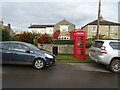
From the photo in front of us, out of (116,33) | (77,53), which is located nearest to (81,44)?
(77,53)

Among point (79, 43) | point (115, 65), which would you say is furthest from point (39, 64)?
point (79, 43)

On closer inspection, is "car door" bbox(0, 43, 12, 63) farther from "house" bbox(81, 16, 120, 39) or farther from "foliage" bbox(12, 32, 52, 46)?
"house" bbox(81, 16, 120, 39)

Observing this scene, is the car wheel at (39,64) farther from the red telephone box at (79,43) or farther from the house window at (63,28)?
the house window at (63,28)

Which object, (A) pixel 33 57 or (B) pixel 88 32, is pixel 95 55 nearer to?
(A) pixel 33 57

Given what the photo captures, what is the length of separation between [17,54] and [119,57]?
222 inches

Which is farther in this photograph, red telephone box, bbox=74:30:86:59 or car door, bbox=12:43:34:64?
red telephone box, bbox=74:30:86:59

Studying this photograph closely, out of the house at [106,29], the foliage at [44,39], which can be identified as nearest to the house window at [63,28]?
the house at [106,29]

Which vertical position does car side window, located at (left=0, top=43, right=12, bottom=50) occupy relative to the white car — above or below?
above

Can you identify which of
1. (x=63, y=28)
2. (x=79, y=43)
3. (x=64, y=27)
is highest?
(x=64, y=27)

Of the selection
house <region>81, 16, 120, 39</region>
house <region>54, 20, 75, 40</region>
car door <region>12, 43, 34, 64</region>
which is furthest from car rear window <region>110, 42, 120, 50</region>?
house <region>54, 20, 75, 40</region>

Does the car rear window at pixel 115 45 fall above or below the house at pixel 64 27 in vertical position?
below

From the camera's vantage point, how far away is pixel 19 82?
350 cm

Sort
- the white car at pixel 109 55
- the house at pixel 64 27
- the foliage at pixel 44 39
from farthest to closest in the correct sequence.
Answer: the house at pixel 64 27 → the foliage at pixel 44 39 → the white car at pixel 109 55

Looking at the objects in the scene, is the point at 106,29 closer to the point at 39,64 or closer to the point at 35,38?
the point at 35,38
